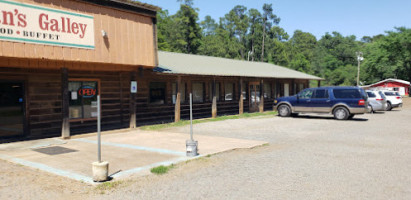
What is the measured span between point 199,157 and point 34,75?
26.3 ft

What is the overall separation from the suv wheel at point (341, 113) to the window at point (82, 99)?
12749 millimetres

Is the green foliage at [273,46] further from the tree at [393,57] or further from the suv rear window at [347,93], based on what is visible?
the suv rear window at [347,93]

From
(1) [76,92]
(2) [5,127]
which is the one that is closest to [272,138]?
(1) [76,92]

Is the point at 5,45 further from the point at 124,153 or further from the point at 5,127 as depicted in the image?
the point at 124,153

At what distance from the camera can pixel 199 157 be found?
872 cm

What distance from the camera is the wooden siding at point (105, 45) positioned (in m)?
10.5

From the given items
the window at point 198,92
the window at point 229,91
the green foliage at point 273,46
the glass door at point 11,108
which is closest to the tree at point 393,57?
the green foliage at point 273,46

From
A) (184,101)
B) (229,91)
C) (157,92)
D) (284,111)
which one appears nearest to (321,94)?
(284,111)

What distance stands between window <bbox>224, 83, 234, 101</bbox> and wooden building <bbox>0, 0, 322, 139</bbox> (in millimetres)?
5453

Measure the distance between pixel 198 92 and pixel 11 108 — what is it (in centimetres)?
1133

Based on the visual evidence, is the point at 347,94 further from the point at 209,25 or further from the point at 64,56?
the point at 209,25

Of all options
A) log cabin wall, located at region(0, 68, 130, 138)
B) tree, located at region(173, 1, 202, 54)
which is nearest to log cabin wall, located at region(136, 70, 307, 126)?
log cabin wall, located at region(0, 68, 130, 138)

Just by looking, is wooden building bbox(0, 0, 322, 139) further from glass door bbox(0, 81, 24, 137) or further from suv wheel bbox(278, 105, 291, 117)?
suv wheel bbox(278, 105, 291, 117)

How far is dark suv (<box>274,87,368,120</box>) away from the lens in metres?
17.5
